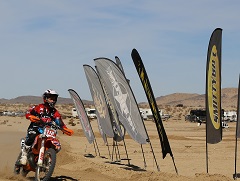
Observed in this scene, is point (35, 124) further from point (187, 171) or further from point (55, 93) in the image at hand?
point (187, 171)

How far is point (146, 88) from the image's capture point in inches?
474

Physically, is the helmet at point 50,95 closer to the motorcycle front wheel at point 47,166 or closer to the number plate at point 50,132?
the number plate at point 50,132

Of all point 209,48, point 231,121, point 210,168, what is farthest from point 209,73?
point 231,121

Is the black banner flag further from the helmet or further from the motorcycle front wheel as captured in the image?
the motorcycle front wheel

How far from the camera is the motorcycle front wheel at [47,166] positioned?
9.48 metres

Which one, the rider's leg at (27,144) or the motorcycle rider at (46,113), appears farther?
the rider's leg at (27,144)

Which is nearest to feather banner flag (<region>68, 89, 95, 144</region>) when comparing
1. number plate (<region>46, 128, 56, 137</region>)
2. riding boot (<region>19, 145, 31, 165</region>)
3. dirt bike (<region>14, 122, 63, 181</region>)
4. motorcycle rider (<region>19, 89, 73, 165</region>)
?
riding boot (<region>19, 145, 31, 165</region>)

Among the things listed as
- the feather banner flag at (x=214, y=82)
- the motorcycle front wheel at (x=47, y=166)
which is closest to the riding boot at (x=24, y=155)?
the motorcycle front wheel at (x=47, y=166)

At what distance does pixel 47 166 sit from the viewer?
9695mm

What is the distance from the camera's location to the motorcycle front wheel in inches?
373

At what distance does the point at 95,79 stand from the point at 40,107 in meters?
7.04

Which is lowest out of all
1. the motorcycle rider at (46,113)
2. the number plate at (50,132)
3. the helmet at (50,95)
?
the number plate at (50,132)

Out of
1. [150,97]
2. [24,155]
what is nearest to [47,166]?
[24,155]

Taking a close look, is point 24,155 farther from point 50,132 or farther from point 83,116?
Answer: point 83,116
